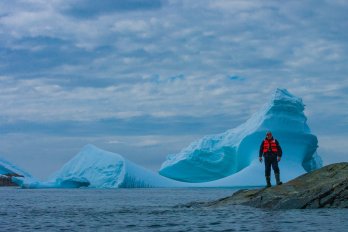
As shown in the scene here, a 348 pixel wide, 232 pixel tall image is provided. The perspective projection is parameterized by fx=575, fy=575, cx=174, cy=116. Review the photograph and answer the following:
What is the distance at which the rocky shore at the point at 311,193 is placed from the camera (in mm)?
12508

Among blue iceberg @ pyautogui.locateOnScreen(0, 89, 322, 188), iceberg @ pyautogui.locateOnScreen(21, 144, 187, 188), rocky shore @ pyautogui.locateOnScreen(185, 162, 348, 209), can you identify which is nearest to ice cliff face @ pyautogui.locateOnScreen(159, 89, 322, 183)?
blue iceberg @ pyautogui.locateOnScreen(0, 89, 322, 188)

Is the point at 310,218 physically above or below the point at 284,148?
below

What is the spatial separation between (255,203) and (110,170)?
28080mm

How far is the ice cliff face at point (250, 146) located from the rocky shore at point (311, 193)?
78.5 ft

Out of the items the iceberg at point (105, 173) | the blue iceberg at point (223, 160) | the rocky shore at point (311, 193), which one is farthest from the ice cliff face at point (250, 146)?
the rocky shore at point (311, 193)

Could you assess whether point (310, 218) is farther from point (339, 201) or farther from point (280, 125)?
point (280, 125)

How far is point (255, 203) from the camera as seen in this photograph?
44.1ft

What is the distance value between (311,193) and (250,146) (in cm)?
2710

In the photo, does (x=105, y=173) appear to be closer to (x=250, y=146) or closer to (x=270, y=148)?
(x=250, y=146)

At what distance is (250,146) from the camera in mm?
39750

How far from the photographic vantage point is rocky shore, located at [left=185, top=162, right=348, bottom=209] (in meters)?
12.5

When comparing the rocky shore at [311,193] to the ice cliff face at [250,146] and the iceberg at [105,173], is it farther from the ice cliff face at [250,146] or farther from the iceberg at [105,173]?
the iceberg at [105,173]

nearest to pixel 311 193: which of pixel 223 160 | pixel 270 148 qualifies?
pixel 270 148

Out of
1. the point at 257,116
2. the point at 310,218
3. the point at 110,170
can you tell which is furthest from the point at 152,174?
the point at 310,218
